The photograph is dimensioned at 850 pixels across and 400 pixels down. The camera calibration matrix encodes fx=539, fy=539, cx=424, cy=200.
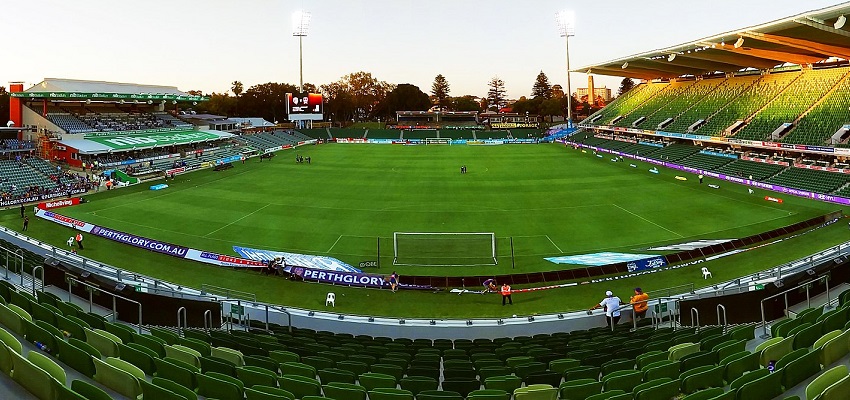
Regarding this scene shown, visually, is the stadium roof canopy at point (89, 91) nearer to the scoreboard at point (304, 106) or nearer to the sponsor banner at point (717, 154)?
the scoreboard at point (304, 106)

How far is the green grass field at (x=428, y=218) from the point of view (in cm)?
2312

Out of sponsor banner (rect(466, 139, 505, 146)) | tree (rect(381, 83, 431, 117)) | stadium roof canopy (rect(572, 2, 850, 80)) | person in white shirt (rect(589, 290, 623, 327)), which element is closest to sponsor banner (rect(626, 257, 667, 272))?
person in white shirt (rect(589, 290, 623, 327))

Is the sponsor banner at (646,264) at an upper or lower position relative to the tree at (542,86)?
lower

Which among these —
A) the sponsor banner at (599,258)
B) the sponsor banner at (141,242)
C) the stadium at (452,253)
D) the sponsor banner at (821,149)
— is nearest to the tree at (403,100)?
the stadium at (452,253)

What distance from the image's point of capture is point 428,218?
34.8 m

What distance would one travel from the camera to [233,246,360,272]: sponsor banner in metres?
24.7

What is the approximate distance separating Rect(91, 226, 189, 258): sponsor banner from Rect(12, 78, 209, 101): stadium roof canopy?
40235 millimetres

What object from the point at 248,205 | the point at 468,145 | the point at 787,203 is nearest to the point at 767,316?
the point at 787,203

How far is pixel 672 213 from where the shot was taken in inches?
1374

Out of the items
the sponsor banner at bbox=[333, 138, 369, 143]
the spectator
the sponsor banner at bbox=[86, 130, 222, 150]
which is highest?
the sponsor banner at bbox=[333, 138, 369, 143]

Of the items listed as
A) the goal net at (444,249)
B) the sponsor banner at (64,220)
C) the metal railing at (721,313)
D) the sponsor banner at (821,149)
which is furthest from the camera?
the sponsor banner at (821,149)

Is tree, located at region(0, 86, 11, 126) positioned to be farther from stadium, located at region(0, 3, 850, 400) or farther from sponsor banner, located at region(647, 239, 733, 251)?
sponsor banner, located at region(647, 239, 733, 251)

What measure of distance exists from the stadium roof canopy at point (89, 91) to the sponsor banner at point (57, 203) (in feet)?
90.7

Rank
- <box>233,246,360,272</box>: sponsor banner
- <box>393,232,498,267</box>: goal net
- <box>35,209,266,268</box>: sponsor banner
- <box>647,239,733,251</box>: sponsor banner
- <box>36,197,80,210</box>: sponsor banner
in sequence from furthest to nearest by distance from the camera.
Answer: <box>36,197,80,210</box>: sponsor banner
<box>647,239,733,251</box>: sponsor banner
<box>393,232,498,267</box>: goal net
<box>35,209,266,268</box>: sponsor banner
<box>233,246,360,272</box>: sponsor banner
